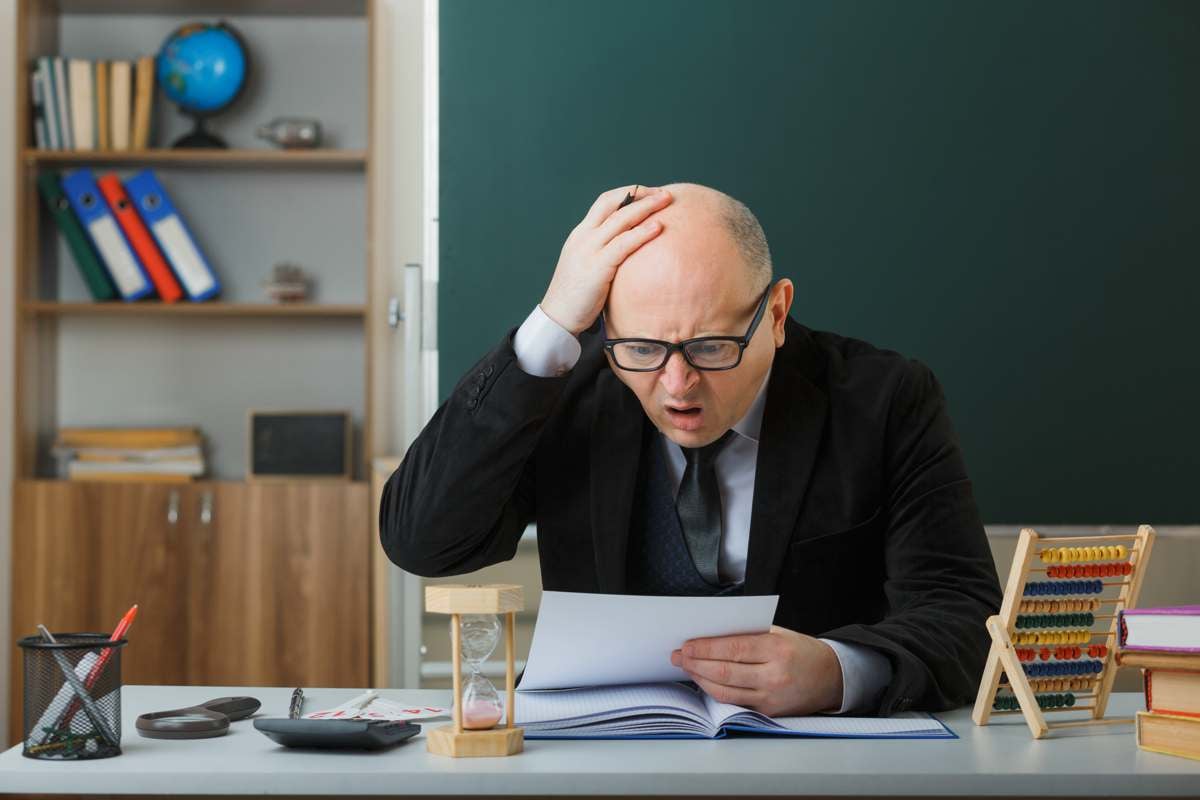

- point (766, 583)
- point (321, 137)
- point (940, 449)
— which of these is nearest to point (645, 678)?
→ point (766, 583)

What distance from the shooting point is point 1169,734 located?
1190 millimetres

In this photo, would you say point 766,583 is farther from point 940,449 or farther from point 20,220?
point 20,220

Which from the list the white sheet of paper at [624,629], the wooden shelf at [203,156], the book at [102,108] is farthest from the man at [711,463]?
the book at [102,108]

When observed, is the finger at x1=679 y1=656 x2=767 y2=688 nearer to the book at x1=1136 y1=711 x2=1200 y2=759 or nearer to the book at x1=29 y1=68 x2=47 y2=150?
the book at x1=1136 y1=711 x2=1200 y2=759

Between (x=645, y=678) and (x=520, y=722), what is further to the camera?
(x=645, y=678)

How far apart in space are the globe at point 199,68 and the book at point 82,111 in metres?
0.21

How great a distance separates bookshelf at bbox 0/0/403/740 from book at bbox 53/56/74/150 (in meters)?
0.06

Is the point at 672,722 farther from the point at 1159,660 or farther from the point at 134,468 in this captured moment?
the point at 134,468

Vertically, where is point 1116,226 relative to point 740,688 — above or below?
above

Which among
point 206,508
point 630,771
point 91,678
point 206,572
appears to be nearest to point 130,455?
point 206,508

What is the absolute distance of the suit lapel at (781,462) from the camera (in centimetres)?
166

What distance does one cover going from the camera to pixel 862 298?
3.07 meters

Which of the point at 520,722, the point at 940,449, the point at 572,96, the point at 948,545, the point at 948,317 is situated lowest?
the point at 520,722

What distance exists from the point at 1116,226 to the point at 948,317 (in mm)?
467
